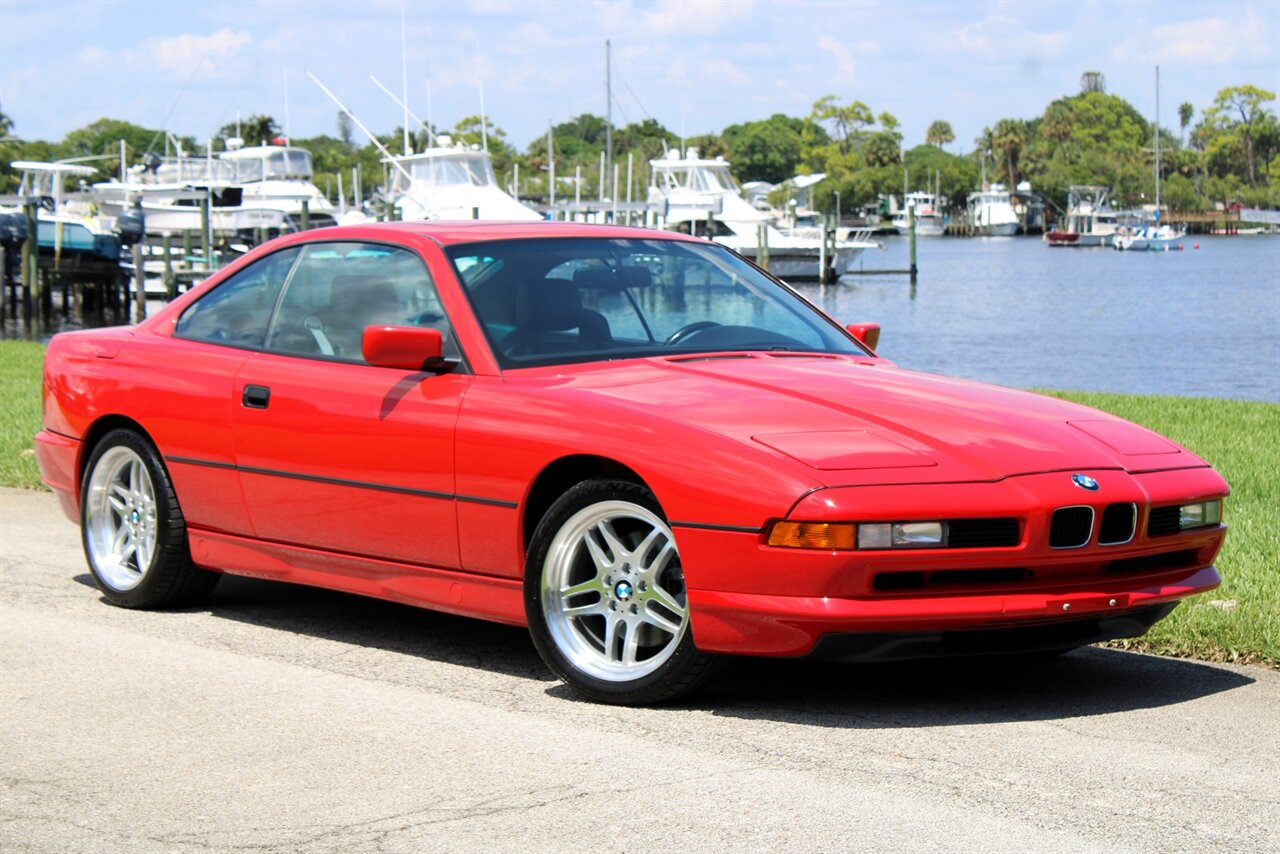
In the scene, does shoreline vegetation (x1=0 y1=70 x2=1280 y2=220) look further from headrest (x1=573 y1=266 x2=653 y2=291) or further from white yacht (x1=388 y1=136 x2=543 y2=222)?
headrest (x1=573 y1=266 x2=653 y2=291)

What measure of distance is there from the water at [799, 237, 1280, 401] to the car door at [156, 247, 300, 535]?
21.4 m

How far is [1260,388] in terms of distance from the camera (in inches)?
1110

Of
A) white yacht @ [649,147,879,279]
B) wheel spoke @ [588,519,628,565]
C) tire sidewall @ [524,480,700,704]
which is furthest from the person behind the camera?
white yacht @ [649,147,879,279]

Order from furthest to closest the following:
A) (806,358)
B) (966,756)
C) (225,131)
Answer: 1. (225,131)
2. (806,358)
3. (966,756)

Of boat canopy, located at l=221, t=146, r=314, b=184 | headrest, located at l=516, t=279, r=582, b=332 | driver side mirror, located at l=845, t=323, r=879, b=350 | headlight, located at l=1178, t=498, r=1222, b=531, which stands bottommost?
headlight, located at l=1178, t=498, r=1222, b=531

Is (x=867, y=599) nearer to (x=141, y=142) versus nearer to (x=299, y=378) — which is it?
(x=299, y=378)

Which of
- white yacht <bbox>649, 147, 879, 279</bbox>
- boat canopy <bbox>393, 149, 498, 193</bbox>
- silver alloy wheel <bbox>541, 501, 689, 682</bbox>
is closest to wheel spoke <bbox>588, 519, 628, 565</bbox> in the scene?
silver alloy wheel <bbox>541, 501, 689, 682</bbox>

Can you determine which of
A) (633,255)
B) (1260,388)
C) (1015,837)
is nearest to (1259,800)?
(1015,837)

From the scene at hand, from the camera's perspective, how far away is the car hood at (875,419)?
4980 millimetres

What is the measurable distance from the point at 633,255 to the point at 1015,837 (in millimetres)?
3025

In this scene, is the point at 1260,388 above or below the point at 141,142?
below

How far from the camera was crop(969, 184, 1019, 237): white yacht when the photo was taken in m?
169

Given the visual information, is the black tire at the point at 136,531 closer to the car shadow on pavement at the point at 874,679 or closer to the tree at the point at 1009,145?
the car shadow on pavement at the point at 874,679

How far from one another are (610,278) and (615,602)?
53.6 inches
